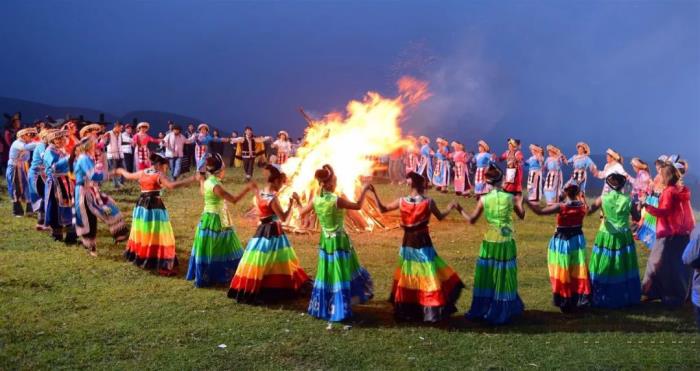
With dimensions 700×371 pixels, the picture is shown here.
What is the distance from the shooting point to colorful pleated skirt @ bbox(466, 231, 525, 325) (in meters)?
8.01

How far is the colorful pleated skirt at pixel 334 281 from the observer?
806 centimetres

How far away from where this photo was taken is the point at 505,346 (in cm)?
737

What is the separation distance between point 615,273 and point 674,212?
4.19ft

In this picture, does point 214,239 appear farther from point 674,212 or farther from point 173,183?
point 674,212

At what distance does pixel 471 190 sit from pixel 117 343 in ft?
59.0

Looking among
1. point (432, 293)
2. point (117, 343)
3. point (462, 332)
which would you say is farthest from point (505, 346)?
point (117, 343)

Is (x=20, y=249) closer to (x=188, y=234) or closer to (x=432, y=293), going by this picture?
(x=188, y=234)

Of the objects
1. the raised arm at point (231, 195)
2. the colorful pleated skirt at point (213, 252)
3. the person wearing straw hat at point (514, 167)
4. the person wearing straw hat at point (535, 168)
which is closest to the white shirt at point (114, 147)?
the person wearing straw hat at point (514, 167)

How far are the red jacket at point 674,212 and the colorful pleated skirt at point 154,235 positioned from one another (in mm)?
7652

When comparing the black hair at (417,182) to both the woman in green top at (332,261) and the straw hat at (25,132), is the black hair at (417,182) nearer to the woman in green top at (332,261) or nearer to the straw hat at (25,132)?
the woman in green top at (332,261)

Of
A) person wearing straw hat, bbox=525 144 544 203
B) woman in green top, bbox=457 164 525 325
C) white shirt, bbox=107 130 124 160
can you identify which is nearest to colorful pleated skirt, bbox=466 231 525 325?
woman in green top, bbox=457 164 525 325

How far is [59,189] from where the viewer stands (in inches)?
494

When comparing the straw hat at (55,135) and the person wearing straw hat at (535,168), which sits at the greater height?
the person wearing straw hat at (535,168)

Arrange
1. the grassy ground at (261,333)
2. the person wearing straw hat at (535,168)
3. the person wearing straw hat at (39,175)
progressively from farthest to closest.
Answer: the person wearing straw hat at (535,168), the person wearing straw hat at (39,175), the grassy ground at (261,333)
